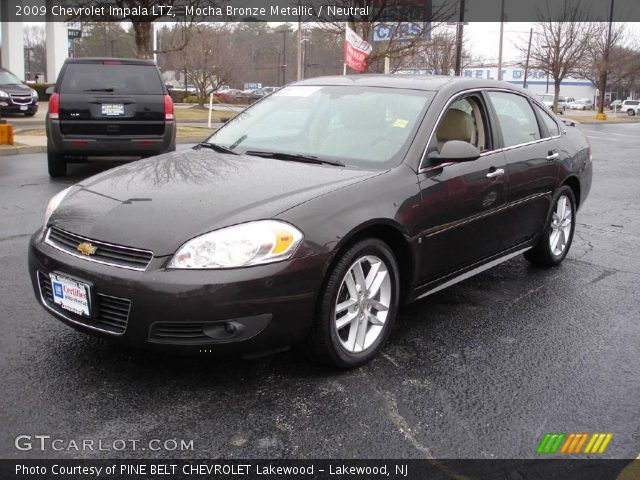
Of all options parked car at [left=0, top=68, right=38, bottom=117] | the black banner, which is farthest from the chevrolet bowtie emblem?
parked car at [left=0, top=68, right=38, bottom=117]

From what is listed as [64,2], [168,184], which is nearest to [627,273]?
[168,184]

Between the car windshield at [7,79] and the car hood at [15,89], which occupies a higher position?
the car windshield at [7,79]

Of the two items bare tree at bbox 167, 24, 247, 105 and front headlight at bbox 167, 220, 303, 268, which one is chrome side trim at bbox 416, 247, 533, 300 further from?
bare tree at bbox 167, 24, 247, 105

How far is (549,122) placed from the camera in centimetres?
551

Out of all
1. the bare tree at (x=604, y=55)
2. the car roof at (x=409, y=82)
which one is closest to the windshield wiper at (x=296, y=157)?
the car roof at (x=409, y=82)

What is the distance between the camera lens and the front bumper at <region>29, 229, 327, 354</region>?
289 cm

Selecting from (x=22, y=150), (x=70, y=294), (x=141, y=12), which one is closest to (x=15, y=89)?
(x=141, y=12)

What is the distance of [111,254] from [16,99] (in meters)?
19.0

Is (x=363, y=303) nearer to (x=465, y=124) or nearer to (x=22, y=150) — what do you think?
(x=465, y=124)

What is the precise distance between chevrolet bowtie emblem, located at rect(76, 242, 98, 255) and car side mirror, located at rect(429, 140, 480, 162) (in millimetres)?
1982

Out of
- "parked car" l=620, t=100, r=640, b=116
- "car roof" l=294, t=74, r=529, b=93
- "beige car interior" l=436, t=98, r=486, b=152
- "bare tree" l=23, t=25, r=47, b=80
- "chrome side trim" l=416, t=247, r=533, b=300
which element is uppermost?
"bare tree" l=23, t=25, r=47, b=80

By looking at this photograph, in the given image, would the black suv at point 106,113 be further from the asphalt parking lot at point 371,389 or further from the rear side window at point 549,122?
the rear side window at point 549,122

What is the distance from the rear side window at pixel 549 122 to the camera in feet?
17.7

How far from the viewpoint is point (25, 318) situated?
13.1 ft
